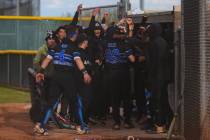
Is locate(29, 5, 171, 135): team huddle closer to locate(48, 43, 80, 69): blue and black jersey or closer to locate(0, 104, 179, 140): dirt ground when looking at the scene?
locate(48, 43, 80, 69): blue and black jersey

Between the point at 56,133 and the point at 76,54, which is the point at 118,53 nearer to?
the point at 76,54

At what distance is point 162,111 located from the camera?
37.3 feet

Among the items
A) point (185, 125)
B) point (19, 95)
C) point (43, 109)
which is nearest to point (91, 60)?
point (43, 109)

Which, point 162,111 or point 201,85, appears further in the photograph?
point 162,111

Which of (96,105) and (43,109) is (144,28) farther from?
(43,109)

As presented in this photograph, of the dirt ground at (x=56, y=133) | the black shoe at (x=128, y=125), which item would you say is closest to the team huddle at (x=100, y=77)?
the black shoe at (x=128, y=125)

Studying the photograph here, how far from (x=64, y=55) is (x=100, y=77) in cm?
140

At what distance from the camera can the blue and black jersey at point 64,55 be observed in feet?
36.6

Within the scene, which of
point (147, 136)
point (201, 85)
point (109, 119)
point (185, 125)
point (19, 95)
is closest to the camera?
point (201, 85)

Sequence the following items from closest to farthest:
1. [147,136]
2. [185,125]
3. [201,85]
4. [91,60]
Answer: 1. [201,85]
2. [185,125]
3. [147,136]
4. [91,60]

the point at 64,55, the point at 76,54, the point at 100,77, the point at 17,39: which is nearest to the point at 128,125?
the point at 100,77

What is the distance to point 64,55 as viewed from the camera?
36.7 feet

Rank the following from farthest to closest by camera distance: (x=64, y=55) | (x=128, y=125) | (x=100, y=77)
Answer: (x=100, y=77) < (x=128, y=125) < (x=64, y=55)

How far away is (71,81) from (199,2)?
9.59ft
